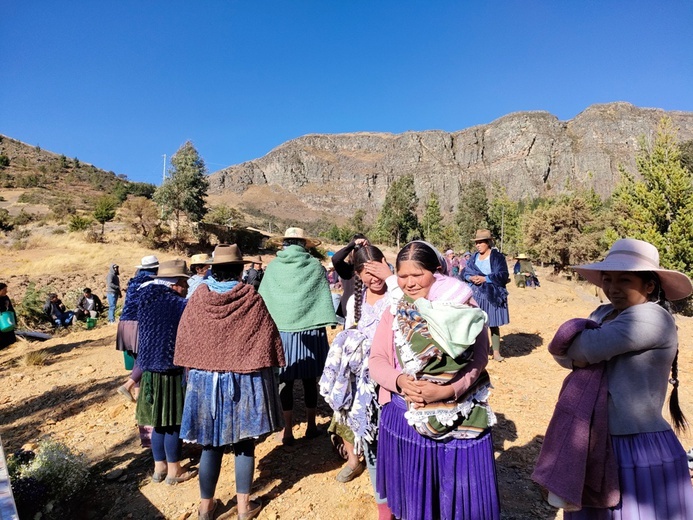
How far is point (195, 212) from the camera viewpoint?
2739 centimetres

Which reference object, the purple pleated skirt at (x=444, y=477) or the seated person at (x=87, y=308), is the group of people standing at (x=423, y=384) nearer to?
the purple pleated skirt at (x=444, y=477)

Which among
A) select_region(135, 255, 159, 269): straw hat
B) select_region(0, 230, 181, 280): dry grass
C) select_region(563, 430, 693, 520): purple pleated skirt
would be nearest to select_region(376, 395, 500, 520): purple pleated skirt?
select_region(563, 430, 693, 520): purple pleated skirt

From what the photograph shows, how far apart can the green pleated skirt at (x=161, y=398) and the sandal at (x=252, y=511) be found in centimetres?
80

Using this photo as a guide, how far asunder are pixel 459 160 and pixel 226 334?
146940 mm

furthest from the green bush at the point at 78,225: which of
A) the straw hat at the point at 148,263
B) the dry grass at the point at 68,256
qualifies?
the straw hat at the point at 148,263

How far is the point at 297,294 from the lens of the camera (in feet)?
11.3

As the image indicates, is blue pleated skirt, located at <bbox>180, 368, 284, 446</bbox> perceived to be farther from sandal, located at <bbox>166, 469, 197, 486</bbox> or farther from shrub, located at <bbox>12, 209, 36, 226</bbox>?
shrub, located at <bbox>12, 209, 36, 226</bbox>

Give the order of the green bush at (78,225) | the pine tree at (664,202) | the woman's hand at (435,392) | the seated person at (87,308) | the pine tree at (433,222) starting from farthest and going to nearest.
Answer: the pine tree at (433,222) → the green bush at (78,225) → the pine tree at (664,202) → the seated person at (87,308) → the woman's hand at (435,392)

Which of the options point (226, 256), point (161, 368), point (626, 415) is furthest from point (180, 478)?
point (626, 415)

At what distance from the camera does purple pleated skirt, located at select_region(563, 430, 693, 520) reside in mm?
1604

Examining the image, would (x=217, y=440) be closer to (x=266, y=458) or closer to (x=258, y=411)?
(x=258, y=411)

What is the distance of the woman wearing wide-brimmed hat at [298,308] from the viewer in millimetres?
3445

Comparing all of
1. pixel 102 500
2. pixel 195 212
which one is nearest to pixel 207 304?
pixel 102 500

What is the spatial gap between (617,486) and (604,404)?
0.32 metres
